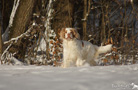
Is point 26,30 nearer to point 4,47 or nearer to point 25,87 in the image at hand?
point 4,47

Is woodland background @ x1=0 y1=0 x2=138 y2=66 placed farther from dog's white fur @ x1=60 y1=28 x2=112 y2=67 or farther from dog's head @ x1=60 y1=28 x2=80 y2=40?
dog's head @ x1=60 y1=28 x2=80 y2=40

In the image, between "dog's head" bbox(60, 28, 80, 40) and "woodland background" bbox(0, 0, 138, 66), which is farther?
"woodland background" bbox(0, 0, 138, 66)

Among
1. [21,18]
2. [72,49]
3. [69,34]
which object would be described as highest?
[21,18]

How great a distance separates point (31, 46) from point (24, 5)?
125 centimetres

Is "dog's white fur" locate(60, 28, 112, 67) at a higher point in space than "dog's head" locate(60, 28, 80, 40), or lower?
lower

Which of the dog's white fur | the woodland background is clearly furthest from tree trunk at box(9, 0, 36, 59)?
the dog's white fur

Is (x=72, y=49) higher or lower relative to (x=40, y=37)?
lower

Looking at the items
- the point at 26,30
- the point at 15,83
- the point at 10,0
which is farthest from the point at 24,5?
the point at 15,83

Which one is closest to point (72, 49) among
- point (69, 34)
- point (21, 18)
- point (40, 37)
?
point (69, 34)

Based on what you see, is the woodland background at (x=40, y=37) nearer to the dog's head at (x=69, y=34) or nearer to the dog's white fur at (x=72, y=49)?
the dog's white fur at (x=72, y=49)

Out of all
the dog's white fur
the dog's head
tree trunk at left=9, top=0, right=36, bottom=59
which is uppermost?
tree trunk at left=9, top=0, right=36, bottom=59

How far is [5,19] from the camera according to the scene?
8.55 meters

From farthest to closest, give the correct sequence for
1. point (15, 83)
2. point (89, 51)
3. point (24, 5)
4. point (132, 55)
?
1. point (132, 55)
2. point (24, 5)
3. point (89, 51)
4. point (15, 83)

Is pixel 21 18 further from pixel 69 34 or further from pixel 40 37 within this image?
pixel 69 34
